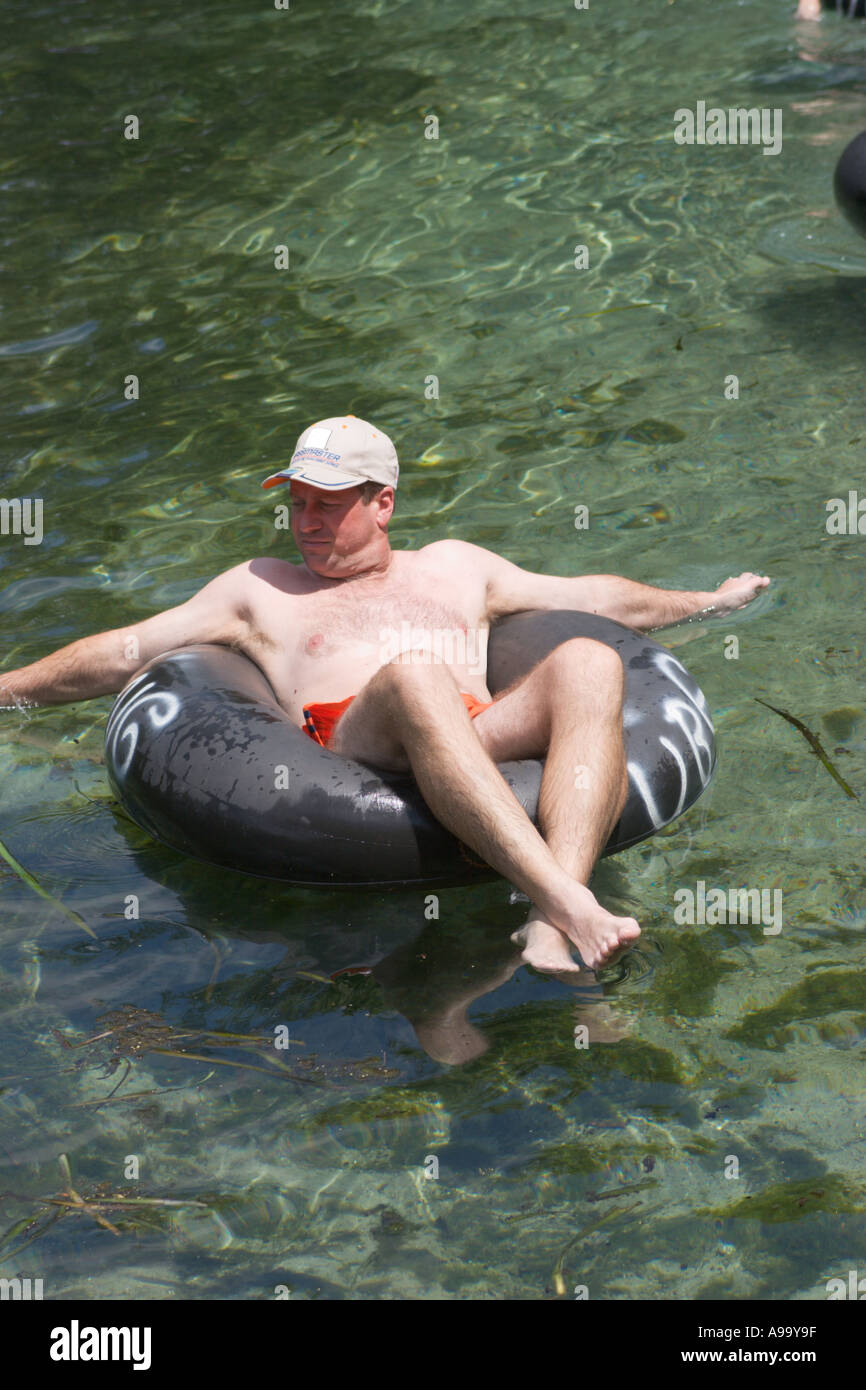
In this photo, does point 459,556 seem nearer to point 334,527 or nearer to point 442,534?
point 334,527

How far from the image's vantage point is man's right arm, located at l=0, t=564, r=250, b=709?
15.1 feet

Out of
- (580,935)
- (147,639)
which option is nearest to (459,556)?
(147,639)

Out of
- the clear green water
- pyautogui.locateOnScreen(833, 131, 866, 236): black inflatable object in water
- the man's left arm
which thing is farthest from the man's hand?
pyautogui.locateOnScreen(833, 131, 866, 236): black inflatable object in water

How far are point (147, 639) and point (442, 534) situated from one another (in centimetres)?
170

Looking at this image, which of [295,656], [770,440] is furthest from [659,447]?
[295,656]

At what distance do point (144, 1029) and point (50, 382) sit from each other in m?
4.66

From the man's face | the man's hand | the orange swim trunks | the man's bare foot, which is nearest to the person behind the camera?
the man's bare foot

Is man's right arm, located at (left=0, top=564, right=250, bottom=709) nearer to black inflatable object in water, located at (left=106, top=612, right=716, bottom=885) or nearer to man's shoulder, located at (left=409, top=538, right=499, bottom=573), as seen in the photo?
black inflatable object in water, located at (left=106, top=612, right=716, bottom=885)

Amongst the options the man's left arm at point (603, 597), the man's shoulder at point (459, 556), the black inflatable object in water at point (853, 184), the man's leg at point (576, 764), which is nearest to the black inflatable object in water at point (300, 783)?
the man's leg at point (576, 764)

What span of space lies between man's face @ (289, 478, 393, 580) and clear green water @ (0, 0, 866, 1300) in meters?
1.00

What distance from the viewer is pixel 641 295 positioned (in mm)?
7727

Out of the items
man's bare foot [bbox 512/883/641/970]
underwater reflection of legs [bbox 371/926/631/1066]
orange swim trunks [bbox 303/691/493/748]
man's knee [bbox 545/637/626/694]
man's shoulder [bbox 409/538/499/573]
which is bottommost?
underwater reflection of legs [bbox 371/926/631/1066]
